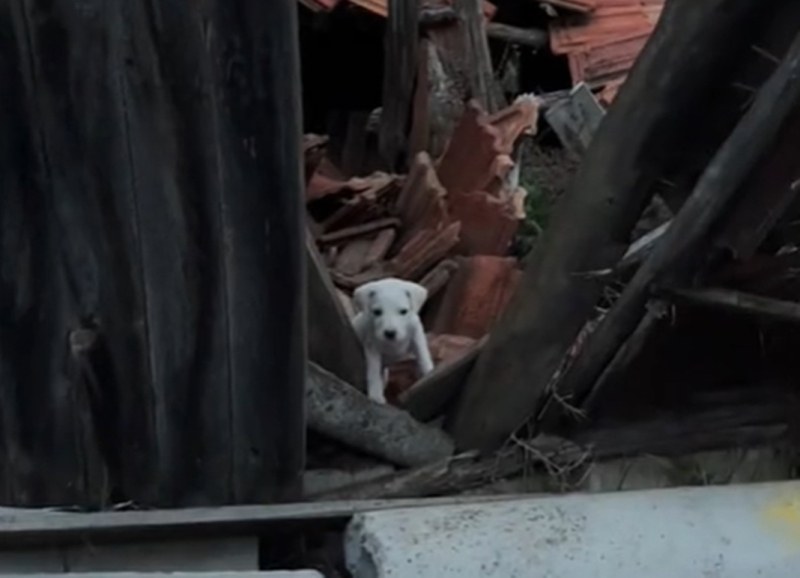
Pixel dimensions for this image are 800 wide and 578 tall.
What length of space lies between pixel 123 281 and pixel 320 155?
3.38m

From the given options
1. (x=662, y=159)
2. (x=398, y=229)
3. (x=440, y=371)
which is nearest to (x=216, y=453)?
(x=440, y=371)

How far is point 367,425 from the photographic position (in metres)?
3.28

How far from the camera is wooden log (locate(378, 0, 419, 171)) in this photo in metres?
6.19

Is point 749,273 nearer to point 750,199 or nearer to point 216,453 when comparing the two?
point 750,199

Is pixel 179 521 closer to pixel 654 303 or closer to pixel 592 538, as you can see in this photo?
pixel 592 538

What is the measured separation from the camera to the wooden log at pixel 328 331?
10.9ft

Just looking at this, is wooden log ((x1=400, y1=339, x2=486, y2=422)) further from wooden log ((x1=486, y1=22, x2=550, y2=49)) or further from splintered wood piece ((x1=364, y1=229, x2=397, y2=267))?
wooden log ((x1=486, y1=22, x2=550, y2=49))

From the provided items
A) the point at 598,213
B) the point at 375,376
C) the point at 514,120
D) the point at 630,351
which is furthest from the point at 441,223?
the point at 598,213

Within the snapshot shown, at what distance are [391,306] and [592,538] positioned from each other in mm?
1718

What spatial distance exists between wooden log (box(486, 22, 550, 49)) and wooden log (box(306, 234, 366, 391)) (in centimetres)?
414

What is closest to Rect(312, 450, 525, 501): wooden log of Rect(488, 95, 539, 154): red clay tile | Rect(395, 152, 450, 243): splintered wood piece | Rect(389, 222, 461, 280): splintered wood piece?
Rect(389, 222, 461, 280): splintered wood piece

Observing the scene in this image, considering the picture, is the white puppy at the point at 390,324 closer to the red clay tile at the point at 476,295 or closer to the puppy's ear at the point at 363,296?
the puppy's ear at the point at 363,296

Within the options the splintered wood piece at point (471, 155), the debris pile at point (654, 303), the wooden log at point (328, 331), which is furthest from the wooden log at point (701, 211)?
the splintered wood piece at point (471, 155)

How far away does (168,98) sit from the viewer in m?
2.66
